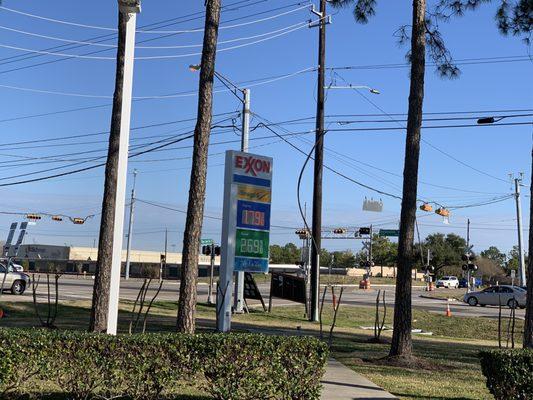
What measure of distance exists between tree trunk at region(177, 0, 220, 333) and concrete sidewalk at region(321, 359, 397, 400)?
2.42m

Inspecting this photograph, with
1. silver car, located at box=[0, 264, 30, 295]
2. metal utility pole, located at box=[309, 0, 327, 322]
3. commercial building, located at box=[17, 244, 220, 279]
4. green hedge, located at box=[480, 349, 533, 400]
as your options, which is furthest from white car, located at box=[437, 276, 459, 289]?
green hedge, located at box=[480, 349, 533, 400]

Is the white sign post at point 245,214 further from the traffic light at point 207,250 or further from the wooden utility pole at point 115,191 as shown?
the traffic light at point 207,250

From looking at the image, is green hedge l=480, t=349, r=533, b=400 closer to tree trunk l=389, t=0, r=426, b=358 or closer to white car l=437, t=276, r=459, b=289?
tree trunk l=389, t=0, r=426, b=358

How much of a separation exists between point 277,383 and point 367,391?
8.45ft

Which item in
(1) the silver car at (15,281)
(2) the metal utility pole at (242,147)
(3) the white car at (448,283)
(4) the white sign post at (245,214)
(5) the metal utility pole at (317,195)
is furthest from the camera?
(3) the white car at (448,283)

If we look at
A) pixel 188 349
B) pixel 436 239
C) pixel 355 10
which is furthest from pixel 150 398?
pixel 436 239

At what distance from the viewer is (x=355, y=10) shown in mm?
15375

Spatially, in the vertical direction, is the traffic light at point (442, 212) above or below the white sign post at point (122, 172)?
above

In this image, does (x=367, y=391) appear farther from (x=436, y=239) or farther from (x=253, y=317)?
(x=436, y=239)

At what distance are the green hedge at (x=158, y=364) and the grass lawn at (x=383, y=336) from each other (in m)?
2.67

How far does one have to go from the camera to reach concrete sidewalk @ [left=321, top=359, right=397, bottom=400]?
8.53 metres

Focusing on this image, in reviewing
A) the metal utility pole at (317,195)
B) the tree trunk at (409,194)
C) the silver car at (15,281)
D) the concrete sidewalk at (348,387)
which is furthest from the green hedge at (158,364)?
the silver car at (15,281)

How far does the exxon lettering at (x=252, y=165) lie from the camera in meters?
15.8

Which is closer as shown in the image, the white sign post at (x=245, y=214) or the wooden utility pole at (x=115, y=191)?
the wooden utility pole at (x=115, y=191)
